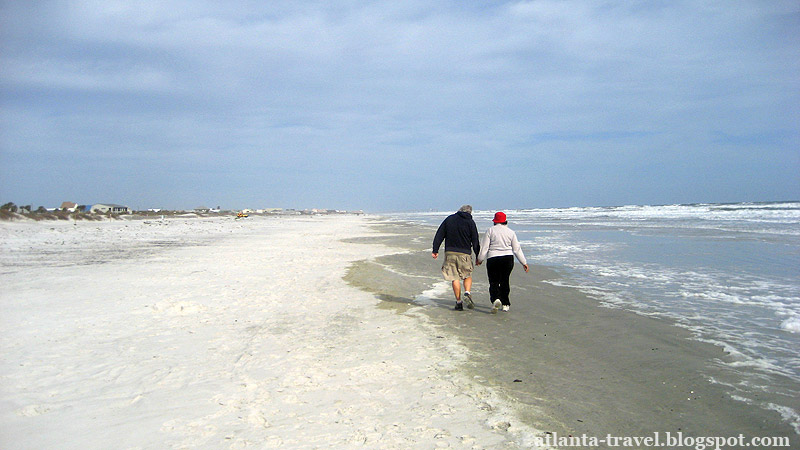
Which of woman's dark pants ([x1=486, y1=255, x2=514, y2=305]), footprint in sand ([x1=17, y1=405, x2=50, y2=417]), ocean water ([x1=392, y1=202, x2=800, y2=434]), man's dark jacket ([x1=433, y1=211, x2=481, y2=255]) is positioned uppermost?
man's dark jacket ([x1=433, y1=211, x2=481, y2=255])

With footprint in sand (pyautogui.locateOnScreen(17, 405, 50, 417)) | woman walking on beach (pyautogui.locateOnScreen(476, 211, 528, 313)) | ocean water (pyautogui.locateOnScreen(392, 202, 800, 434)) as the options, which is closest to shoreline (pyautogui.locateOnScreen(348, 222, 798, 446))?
ocean water (pyautogui.locateOnScreen(392, 202, 800, 434))

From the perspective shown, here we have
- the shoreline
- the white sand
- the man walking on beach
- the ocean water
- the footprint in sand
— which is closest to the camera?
the white sand

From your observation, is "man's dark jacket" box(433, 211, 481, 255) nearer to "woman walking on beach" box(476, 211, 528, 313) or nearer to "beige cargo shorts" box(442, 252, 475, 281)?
"beige cargo shorts" box(442, 252, 475, 281)

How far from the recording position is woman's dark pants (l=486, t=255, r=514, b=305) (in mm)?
8172

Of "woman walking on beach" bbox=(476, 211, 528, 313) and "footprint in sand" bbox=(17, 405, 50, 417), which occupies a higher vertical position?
"woman walking on beach" bbox=(476, 211, 528, 313)

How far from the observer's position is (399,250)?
20906 mm

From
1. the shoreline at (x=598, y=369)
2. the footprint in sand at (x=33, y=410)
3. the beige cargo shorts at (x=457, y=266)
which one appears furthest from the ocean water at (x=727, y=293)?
the footprint in sand at (x=33, y=410)

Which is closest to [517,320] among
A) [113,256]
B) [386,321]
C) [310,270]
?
[386,321]

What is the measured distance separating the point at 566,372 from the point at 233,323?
528cm

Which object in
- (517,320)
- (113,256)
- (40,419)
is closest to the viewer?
(40,419)

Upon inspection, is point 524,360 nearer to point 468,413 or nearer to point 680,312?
point 468,413

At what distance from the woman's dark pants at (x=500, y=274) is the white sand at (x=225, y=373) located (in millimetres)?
1703

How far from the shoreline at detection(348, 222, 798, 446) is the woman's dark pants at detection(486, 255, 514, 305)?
425 mm

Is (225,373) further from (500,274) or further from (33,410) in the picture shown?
(500,274)
